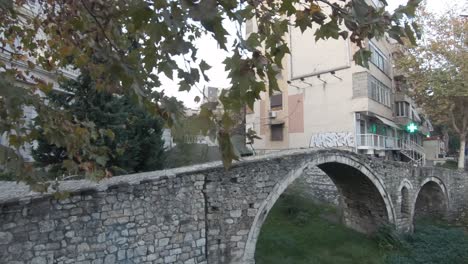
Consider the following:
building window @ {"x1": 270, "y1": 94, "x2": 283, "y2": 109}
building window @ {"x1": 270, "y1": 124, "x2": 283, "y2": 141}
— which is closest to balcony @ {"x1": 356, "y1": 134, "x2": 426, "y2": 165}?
building window @ {"x1": 270, "y1": 124, "x2": 283, "y2": 141}

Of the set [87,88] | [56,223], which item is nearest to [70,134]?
[56,223]

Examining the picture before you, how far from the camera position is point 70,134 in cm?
423

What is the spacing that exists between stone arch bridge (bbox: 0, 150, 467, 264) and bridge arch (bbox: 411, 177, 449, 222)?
1180cm

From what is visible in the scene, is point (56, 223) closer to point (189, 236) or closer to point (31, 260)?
point (31, 260)

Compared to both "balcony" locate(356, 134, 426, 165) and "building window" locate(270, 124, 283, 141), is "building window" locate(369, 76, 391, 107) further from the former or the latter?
"building window" locate(270, 124, 283, 141)

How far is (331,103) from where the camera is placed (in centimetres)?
1820

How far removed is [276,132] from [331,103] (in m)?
3.74

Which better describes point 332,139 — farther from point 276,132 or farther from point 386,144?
point 386,144

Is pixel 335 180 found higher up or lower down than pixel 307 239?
higher up

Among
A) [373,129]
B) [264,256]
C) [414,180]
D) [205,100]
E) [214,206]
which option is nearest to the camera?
[205,100]

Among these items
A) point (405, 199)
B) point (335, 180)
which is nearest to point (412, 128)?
point (405, 199)

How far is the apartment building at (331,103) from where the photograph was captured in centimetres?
1742

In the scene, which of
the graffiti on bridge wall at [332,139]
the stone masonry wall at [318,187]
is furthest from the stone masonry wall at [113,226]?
the graffiti on bridge wall at [332,139]

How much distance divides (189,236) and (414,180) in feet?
41.9
